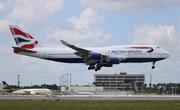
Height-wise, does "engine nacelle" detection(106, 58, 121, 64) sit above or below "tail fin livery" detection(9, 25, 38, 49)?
below

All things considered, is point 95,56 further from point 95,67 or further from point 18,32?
point 18,32

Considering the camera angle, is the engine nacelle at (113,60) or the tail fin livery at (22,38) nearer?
the engine nacelle at (113,60)

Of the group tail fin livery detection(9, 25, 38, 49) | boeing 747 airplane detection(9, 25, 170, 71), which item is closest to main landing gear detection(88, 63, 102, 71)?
boeing 747 airplane detection(9, 25, 170, 71)

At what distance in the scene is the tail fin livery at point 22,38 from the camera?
10000 cm

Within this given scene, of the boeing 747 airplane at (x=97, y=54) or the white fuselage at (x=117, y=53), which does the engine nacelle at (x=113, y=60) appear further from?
the white fuselage at (x=117, y=53)

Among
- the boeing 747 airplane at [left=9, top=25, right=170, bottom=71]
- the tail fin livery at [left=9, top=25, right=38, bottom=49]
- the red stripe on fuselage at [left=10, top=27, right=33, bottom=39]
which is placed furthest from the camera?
the red stripe on fuselage at [left=10, top=27, right=33, bottom=39]

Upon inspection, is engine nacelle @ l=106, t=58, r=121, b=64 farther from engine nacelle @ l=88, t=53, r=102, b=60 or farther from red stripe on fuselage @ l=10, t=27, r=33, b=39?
red stripe on fuselage @ l=10, t=27, r=33, b=39

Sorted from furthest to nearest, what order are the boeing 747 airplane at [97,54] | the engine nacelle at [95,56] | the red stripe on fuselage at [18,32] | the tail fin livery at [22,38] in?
1. the red stripe on fuselage at [18,32]
2. the tail fin livery at [22,38]
3. the boeing 747 airplane at [97,54]
4. the engine nacelle at [95,56]

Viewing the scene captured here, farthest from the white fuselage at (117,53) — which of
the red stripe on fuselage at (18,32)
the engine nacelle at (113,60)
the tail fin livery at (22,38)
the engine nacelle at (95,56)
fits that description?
the red stripe on fuselage at (18,32)

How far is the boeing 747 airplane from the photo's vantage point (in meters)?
93.8

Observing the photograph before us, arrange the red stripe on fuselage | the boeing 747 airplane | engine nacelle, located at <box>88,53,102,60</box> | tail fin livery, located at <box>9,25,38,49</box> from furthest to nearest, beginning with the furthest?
1. the red stripe on fuselage
2. tail fin livery, located at <box>9,25,38,49</box>
3. the boeing 747 airplane
4. engine nacelle, located at <box>88,53,102,60</box>

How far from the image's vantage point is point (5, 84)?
15400 centimetres

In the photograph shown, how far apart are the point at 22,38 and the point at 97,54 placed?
18382 mm
